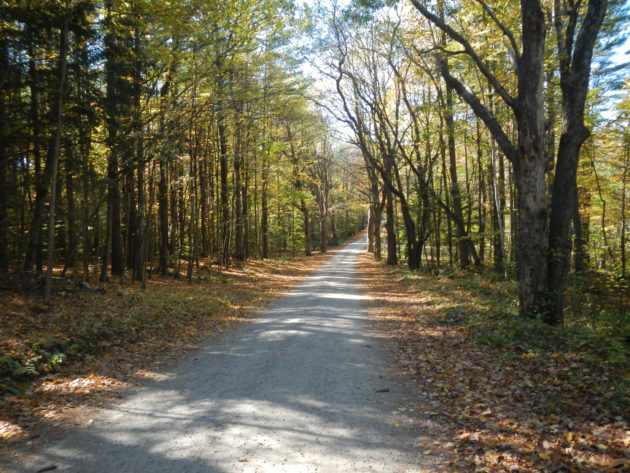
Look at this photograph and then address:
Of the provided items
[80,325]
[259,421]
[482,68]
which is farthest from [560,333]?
[80,325]

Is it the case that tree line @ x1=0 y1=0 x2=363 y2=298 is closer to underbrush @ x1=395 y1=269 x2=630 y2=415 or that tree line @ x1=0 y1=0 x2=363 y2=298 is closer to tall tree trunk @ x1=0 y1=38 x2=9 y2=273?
tall tree trunk @ x1=0 y1=38 x2=9 y2=273

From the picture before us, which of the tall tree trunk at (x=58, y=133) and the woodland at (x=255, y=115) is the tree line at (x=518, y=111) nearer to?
the woodland at (x=255, y=115)

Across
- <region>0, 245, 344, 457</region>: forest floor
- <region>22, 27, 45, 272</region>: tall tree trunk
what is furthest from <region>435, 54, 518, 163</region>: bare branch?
<region>22, 27, 45, 272</region>: tall tree trunk

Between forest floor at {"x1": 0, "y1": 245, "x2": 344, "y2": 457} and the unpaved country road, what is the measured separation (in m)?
0.57

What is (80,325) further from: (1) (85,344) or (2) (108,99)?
(2) (108,99)

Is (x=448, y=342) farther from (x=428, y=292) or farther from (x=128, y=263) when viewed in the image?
(x=128, y=263)

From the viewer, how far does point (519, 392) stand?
486cm

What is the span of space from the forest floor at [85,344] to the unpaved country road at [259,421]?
0.57 m

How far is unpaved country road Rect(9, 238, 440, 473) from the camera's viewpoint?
11.7 ft

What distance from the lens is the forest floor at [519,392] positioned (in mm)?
3488

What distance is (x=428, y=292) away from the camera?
13766mm

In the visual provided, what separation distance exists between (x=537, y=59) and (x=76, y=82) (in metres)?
10.4

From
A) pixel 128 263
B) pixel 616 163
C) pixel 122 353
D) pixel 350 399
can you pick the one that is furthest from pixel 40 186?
pixel 616 163

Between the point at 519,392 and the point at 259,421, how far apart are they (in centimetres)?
333
